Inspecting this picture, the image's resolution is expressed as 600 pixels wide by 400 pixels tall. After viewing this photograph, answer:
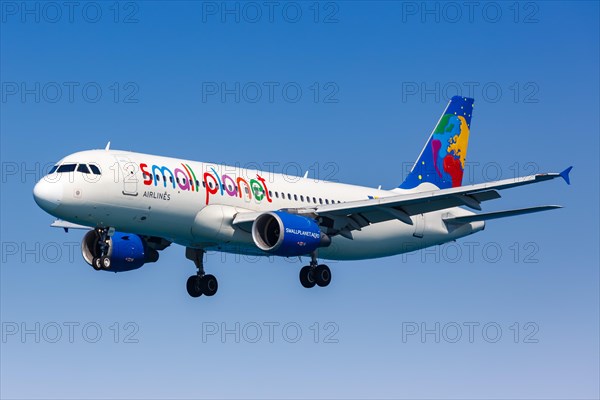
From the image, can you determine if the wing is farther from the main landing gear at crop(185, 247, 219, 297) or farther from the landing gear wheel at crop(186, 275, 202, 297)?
the landing gear wheel at crop(186, 275, 202, 297)

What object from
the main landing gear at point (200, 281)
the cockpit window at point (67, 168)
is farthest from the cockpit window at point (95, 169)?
the main landing gear at point (200, 281)

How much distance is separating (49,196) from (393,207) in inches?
542

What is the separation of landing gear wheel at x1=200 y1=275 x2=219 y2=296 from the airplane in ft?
0.14

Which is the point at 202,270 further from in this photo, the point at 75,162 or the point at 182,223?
the point at 75,162

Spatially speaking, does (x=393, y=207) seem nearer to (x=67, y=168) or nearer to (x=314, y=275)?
(x=314, y=275)

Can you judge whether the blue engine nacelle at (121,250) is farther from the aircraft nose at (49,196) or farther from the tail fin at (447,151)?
the tail fin at (447,151)

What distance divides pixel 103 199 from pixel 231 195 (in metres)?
5.89

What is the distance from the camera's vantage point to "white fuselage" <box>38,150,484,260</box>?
44969 mm

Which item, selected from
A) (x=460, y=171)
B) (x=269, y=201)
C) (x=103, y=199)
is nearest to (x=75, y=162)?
(x=103, y=199)

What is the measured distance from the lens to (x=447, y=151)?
6153cm

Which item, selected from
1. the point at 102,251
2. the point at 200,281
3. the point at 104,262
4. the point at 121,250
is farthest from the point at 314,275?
the point at 102,251

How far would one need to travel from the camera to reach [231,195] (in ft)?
161

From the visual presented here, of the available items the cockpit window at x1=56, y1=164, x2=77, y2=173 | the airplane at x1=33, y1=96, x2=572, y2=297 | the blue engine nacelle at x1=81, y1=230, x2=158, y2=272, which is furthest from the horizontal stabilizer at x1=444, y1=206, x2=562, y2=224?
the cockpit window at x1=56, y1=164, x2=77, y2=173

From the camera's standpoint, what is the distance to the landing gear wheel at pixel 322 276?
51812mm
